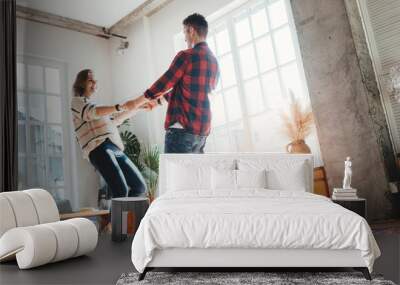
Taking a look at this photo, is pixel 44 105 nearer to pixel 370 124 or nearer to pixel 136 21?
pixel 136 21

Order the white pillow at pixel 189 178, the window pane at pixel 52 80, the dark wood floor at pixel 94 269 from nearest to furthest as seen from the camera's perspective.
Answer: the dark wood floor at pixel 94 269 → the white pillow at pixel 189 178 → the window pane at pixel 52 80

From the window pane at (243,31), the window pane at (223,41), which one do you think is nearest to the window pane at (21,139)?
the window pane at (223,41)

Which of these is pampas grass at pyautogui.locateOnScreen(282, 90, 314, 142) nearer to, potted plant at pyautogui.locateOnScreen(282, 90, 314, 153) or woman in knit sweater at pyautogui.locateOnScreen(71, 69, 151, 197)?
potted plant at pyautogui.locateOnScreen(282, 90, 314, 153)

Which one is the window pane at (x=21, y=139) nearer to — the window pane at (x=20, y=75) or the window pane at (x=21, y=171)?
the window pane at (x=21, y=171)

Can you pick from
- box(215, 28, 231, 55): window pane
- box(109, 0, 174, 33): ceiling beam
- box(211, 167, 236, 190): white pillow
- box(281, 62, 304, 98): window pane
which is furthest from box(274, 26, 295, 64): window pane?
box(211, 167, 236, 190): white pillow

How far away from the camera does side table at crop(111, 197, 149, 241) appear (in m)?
4.64

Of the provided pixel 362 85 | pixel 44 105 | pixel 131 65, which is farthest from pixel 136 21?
pixel 362 85

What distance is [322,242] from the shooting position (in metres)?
2.74

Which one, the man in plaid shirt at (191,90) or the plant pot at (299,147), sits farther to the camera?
the man in plaid shirt at (191,90)

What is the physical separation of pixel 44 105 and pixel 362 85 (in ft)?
13.5

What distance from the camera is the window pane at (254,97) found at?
5074 millimetres

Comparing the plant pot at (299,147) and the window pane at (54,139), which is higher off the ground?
the window pane at (54,139)

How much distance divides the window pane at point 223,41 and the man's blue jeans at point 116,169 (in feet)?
6.33

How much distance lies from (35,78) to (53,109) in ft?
1.62
